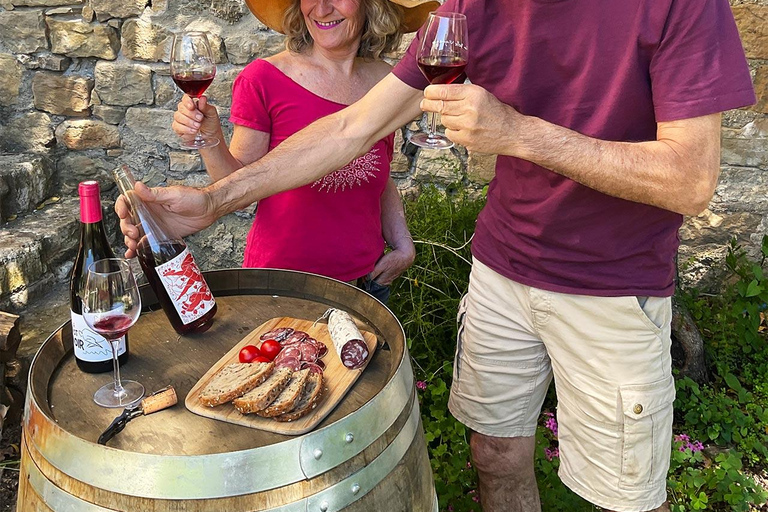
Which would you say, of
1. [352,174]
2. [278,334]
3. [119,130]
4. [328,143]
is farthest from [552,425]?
[119,130]

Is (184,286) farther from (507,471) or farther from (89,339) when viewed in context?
(507,471)

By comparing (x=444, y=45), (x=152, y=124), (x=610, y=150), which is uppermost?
(x=444, y=45)

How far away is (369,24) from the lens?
236 cm

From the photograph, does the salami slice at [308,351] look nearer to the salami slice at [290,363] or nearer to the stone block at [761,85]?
the salami slice at [290,363]

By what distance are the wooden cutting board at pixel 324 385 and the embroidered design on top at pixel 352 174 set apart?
2.14 feet

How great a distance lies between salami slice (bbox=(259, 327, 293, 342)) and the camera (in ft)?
5.25

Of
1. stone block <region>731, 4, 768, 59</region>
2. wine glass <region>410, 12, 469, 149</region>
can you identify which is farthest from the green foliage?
wine glass <region>410, 12, 469, 149</region>

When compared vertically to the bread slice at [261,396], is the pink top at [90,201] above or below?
above

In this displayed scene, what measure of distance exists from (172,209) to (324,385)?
0.69 meters

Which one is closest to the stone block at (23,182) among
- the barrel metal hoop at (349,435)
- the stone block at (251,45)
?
the stone block at (251,45)

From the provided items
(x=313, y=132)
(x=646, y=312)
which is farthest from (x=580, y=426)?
(x=313, y=132)

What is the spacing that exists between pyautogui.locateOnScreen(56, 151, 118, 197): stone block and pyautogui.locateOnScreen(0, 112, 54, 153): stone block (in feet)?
0.39

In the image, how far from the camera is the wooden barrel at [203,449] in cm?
118

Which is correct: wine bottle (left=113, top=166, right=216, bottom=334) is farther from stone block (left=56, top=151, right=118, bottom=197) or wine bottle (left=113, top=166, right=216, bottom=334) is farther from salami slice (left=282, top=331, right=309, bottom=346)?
stone block (left=56, top=151, right=118, bottom=197)
